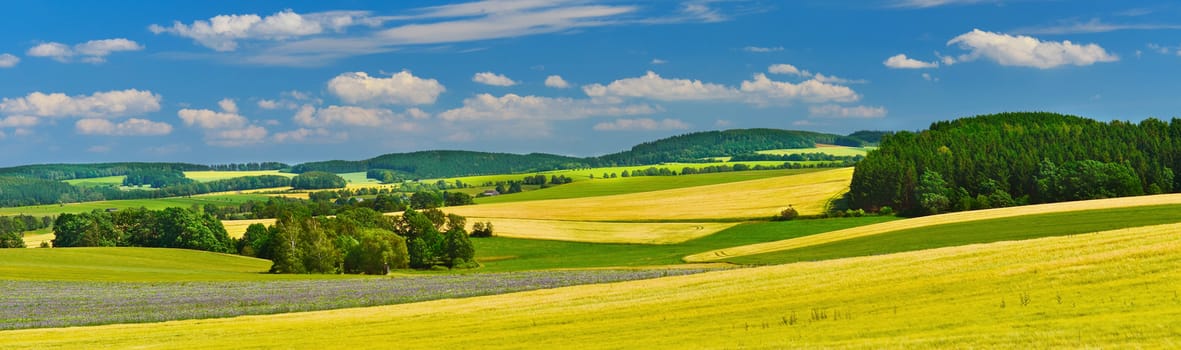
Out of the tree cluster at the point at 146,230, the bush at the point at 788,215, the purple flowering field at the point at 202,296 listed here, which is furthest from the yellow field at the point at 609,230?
the purple flowering field at the point at 202,296

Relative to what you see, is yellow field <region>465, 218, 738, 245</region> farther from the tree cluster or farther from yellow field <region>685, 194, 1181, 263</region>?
the tree cluster

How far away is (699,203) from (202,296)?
98800mm

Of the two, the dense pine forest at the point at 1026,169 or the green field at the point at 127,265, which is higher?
the dense pine forest at the point at 1026,169

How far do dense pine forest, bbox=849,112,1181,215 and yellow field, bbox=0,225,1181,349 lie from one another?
82.5m

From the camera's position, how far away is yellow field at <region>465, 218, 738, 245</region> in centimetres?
10881

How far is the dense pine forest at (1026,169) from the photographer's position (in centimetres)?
11250

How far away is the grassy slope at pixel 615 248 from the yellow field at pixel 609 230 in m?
2.22

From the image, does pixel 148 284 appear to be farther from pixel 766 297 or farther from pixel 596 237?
pixel 596 237

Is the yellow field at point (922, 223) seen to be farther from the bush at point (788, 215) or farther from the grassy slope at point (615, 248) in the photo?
the bush at point (788, 215)

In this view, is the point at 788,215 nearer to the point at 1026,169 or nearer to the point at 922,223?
the point at 1026,169

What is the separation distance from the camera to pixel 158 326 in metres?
35.8

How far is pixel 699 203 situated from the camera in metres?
140

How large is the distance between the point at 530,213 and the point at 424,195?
3600 centimetres

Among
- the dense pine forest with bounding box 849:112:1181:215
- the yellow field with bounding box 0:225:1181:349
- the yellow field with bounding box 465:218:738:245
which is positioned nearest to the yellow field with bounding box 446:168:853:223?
the yellow field with bounding box 465:218:738:245
